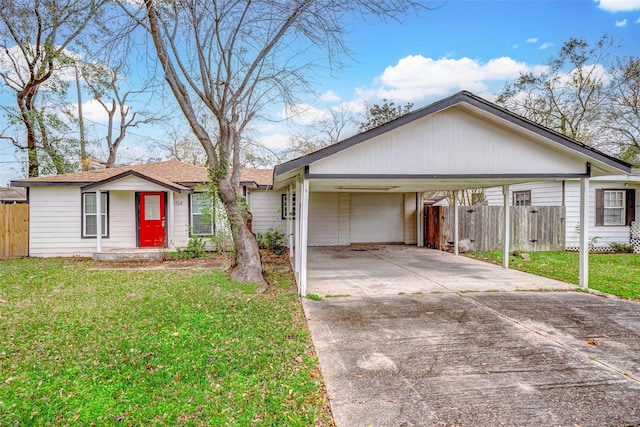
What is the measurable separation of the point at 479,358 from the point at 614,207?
13783 mm

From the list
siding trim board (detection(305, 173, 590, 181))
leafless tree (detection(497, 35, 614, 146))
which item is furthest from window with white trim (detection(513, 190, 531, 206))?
siding trim board (detection(305, 173, 590, 181))

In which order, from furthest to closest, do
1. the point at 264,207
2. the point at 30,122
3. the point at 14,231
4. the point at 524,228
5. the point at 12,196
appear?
the point at 12,196
the point at 30,122
the point at 264,207
the point at 524,228
the point at 14,231

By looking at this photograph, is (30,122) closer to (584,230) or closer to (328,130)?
(328,130)

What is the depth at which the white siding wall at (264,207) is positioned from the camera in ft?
47.1

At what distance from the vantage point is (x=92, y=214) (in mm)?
12312

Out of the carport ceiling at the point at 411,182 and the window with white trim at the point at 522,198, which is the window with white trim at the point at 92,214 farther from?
the window with white trim at the point at 522,198

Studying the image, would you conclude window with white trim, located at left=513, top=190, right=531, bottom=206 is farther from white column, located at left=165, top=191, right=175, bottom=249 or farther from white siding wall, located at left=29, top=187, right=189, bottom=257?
white siding wall, located at left=29, top=187, right=189, bottom=257

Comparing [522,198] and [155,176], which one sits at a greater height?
[155,176]

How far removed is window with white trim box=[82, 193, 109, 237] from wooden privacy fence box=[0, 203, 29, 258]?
184cm

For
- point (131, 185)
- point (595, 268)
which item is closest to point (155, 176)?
point (131, 185)

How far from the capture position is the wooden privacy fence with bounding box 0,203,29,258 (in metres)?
12.0

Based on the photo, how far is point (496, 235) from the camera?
45.2 ft

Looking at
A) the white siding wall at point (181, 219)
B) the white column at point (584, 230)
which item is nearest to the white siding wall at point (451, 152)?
the white column at point (584, 230)

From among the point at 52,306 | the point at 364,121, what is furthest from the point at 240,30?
the point at 364,121
